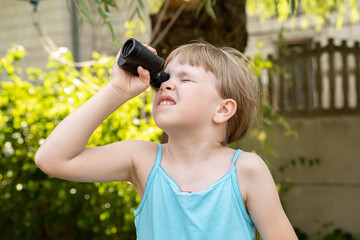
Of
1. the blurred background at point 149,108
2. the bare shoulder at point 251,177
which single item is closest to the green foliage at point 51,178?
the blurred background at point 149,108

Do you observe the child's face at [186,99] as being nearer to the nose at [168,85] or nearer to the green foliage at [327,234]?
the nose at [168,85]

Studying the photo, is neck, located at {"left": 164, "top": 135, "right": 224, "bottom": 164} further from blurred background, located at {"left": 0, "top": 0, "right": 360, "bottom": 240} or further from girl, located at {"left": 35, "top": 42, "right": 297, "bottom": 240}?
blurred background, located at {"left": 0, "top": 0, "right": 360, "bottom": 240}

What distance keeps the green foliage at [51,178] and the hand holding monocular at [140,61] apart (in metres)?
1.86

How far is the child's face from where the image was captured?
1628 millimetres

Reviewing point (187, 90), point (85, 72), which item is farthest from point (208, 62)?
point (85, 72)

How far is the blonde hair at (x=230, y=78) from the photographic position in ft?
5.70

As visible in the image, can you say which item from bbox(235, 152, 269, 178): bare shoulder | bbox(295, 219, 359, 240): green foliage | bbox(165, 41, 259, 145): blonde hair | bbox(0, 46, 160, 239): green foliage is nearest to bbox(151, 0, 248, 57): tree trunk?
bbox(0, 46, 160, 239): green foliage

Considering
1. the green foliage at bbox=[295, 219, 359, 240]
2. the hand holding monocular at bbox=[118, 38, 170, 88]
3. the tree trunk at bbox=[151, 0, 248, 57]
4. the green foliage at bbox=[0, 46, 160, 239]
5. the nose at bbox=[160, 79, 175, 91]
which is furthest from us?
the green foliage at bbox=[295, 219, 359, 240]

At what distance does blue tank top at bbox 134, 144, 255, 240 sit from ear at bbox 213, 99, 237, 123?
0.52ft

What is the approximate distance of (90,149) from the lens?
66.3 inches

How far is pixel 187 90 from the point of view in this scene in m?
1.65

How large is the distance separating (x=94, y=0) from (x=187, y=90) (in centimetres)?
94

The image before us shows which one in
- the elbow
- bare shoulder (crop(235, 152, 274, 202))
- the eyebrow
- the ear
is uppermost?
the eyebrow

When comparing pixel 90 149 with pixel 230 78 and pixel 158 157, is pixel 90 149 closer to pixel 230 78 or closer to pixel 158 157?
pixel 158 157
